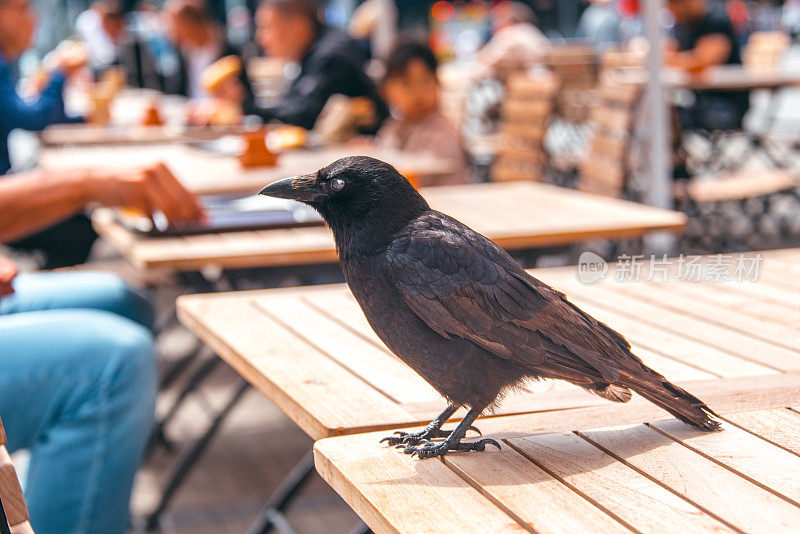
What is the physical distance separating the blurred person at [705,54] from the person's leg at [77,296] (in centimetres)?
488

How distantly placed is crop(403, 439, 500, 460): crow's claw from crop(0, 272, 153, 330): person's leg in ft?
4.65

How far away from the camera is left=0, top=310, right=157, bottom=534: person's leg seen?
1.76 meters

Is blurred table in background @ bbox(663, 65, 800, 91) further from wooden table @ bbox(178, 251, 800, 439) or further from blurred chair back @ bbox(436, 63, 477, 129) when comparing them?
wooden table @ bbox(178, 251, 800, 439)

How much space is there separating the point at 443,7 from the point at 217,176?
72.9 feet

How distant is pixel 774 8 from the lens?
19047 mm

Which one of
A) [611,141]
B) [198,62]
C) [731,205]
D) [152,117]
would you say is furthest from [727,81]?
[198,62]

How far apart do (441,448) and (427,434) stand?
48mm

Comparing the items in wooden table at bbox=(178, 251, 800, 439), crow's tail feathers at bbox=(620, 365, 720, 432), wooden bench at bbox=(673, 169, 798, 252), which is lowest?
wooden bench at bbox=(673, 169, 798, 252)

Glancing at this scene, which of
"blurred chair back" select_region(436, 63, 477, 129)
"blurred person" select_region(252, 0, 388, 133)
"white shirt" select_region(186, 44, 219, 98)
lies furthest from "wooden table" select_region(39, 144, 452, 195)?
"white shirt" select_region(186, 44, 219, 98)

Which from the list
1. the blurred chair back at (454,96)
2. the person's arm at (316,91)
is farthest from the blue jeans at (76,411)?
the blurred chair back at (454,96)

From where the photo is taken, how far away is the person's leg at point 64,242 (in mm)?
3857

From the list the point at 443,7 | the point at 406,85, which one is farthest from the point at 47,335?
the point at 443,7

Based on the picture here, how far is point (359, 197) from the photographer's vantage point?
126cm

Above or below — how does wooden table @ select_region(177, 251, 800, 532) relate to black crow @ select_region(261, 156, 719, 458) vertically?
below
